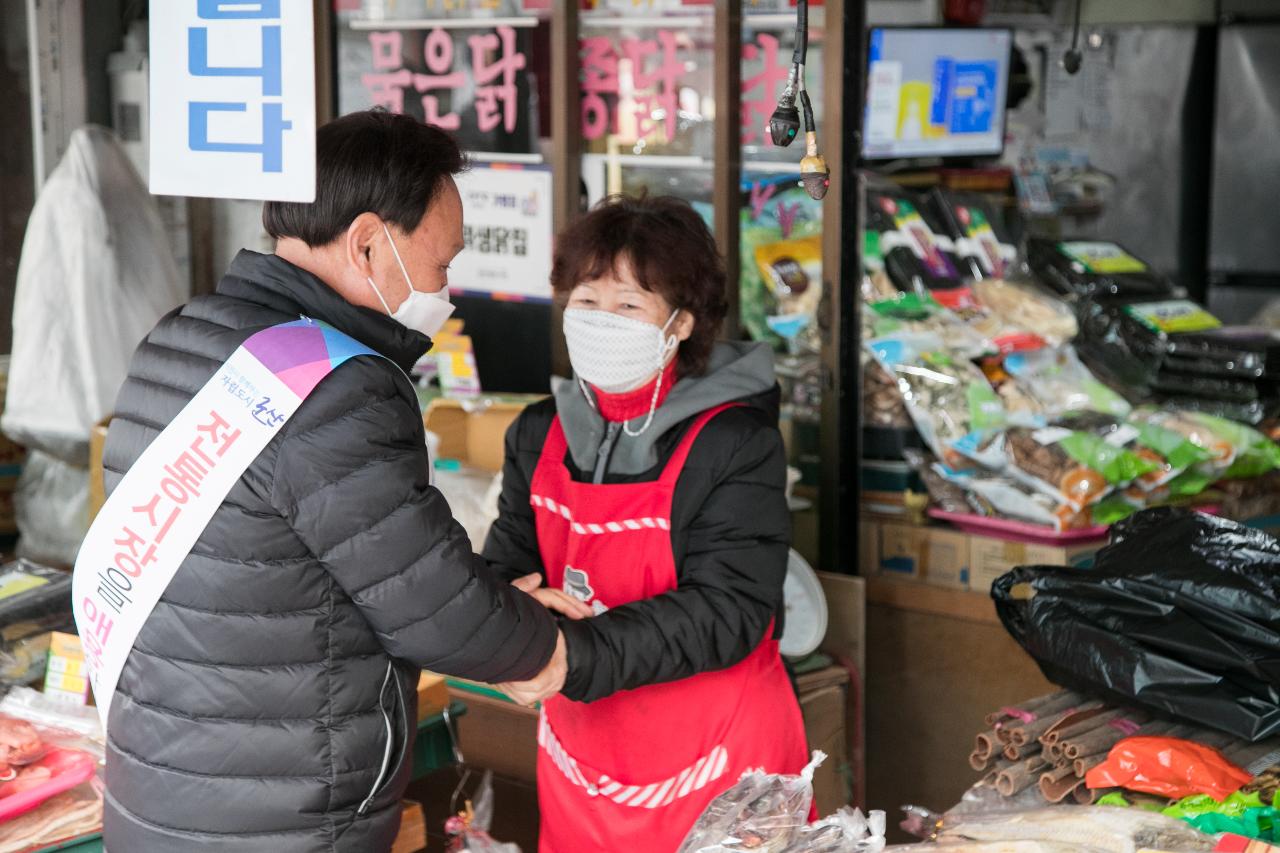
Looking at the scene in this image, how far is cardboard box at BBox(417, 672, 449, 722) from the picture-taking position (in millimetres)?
3156

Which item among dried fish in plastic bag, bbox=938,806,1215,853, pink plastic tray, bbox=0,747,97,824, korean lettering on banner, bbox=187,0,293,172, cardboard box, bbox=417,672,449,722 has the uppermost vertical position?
korean lettering on banner, bbox=187,0,293,172

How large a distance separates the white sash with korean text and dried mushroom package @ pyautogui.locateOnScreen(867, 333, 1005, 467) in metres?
2.39

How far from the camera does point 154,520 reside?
6.54ft

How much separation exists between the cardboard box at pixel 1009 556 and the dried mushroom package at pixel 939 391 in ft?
0.81

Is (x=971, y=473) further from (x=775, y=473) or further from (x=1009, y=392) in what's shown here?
(x=775, y=473)

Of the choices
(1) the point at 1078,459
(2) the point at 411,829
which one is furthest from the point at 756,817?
(1) the point at 1078,459

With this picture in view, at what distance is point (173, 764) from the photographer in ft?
6.61

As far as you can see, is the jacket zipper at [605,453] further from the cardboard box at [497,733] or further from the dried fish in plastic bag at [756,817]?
the cardboard box at [497,733]

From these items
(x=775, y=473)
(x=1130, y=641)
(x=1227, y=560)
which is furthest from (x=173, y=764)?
(x=1227, y=560)

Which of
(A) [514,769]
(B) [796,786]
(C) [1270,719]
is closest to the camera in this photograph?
(B) [796,786]

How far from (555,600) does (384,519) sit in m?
0.71

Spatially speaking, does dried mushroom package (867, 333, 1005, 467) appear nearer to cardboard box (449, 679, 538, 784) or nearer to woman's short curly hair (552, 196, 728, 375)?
cardboard box (449, 679, 538, 784)

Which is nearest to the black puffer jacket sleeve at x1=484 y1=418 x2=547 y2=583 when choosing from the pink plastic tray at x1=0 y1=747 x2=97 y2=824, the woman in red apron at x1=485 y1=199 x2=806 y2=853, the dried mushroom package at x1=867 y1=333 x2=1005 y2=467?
the woman in red apron at x1=485 y1=199 x2=806 y2=853

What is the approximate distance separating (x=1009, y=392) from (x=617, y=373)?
1830mm
